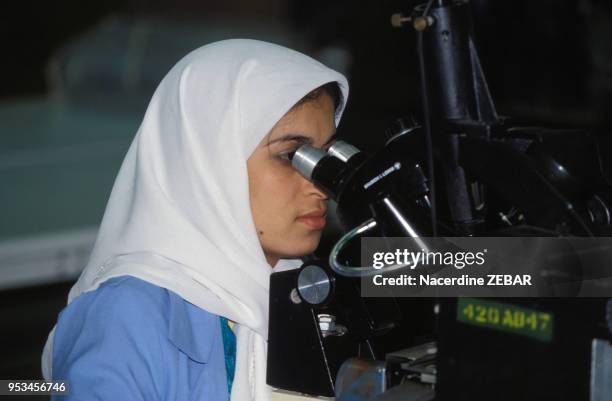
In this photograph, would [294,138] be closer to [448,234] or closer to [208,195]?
[208,195]

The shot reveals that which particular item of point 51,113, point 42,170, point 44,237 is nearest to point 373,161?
point 44,237

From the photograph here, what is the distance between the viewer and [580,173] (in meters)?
1.35

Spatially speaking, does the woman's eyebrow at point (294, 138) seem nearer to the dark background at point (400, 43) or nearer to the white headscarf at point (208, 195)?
the white headscarf at point (208, 195)

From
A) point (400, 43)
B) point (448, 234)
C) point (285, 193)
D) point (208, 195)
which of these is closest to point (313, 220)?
point (285, 193)

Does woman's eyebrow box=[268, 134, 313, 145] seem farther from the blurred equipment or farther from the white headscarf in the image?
the blurred equipment

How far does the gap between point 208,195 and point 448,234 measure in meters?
0.51

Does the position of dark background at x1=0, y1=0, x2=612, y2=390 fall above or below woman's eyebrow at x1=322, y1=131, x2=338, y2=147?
above

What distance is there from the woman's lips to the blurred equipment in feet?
0.69

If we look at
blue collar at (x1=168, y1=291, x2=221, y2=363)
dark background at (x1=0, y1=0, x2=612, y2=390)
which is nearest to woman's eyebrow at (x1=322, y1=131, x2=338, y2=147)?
blue collar at (x1=168, y1=291, x2=221, y2=363)

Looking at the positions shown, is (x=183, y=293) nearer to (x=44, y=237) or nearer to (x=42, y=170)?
(x=44, y=237)

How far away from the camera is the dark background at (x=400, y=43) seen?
7.11 m

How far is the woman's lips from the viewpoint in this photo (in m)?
1.81

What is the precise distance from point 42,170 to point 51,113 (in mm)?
1731

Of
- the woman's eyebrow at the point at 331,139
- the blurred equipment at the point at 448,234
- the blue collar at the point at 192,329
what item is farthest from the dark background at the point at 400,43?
the blurred equipment at the point at 448,234
